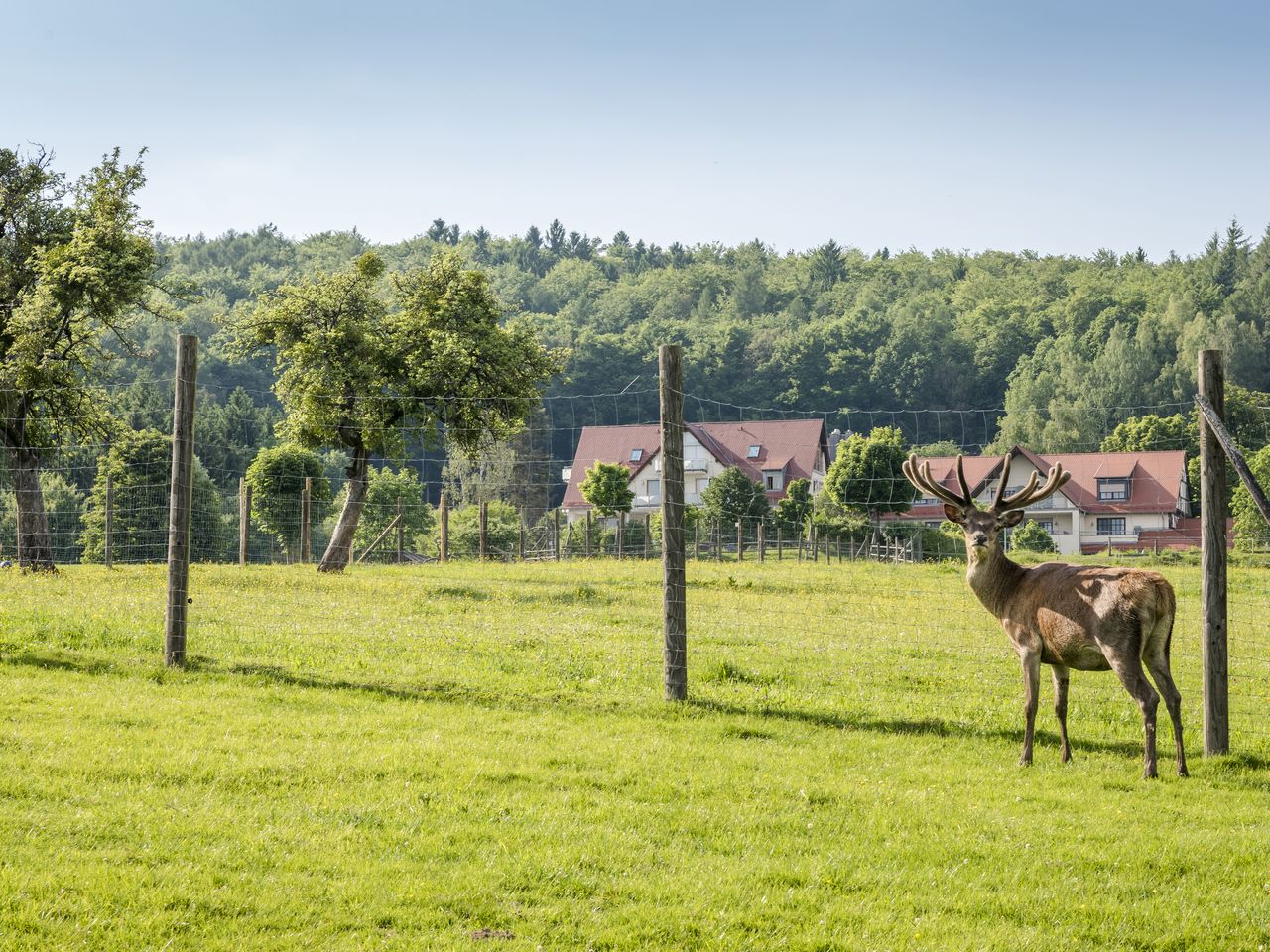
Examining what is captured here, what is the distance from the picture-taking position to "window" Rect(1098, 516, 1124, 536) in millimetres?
69125

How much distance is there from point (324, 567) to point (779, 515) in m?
29.3

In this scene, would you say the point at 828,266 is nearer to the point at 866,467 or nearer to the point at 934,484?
the point at 866,467

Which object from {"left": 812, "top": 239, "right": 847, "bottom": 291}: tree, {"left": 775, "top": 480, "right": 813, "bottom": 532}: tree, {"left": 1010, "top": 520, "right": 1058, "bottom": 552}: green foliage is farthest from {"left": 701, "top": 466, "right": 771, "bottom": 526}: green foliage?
{"left": 812, "top": 239, "right": 847, "bottom": 291}: tree

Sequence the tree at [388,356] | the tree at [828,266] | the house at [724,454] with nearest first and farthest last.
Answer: the tree at [388,356]
the house at [724,454]
the tree at [828,266]

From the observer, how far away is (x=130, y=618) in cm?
1653

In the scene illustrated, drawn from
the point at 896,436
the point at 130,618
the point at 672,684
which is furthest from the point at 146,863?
the point at 896,436

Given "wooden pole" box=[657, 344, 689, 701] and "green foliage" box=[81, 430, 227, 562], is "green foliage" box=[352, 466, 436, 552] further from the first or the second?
"wooden pole" box=[657, 344, 689, 701]

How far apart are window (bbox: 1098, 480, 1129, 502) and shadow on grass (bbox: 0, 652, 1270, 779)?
200 feet

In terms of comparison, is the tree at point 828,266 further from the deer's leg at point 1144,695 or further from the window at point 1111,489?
the deer's leg at point 1144,695

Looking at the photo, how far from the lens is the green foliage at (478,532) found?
57.2 meters

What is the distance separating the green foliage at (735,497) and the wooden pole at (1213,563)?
162ft

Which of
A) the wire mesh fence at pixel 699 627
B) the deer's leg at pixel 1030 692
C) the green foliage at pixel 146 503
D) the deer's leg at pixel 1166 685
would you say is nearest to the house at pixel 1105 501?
the wire mesh fence at pixel 699 627

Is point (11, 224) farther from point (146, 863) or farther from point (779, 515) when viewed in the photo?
point (779, 515)

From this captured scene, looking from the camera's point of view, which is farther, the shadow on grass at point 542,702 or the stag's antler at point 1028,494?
the stag's antler at point 1028,494
